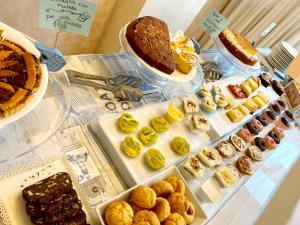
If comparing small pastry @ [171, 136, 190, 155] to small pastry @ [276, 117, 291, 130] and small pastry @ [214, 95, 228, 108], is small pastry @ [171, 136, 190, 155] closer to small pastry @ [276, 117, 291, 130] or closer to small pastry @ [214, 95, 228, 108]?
small pastry @ [214, 95, 228, 108]

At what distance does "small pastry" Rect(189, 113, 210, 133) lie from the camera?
3.40 feet

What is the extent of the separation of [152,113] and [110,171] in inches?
9.9

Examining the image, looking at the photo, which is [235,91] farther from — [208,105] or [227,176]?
[227,176]

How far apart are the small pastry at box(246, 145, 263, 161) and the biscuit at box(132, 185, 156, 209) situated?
2.04 feet

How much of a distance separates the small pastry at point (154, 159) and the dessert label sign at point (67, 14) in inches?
14.1

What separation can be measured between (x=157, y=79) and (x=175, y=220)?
1.66 ft

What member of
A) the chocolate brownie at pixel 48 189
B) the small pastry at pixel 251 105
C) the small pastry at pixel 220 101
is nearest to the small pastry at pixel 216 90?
the small pastry at pixel 220 101

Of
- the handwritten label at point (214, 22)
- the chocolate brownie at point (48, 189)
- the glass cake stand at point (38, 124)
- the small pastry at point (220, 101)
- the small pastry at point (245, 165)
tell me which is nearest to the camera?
the chocolate brownie at point (48, 189)


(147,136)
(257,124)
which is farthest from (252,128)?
(147,136)

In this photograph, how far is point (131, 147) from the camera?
82cm

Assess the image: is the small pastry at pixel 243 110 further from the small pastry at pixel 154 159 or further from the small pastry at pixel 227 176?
the small pastry at pixel 154 159

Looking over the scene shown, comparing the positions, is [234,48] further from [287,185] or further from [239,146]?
[287,185]

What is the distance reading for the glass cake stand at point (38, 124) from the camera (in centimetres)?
67

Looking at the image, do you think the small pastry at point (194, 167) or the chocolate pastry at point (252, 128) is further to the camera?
the chocolate pastry at point (252, 128)
